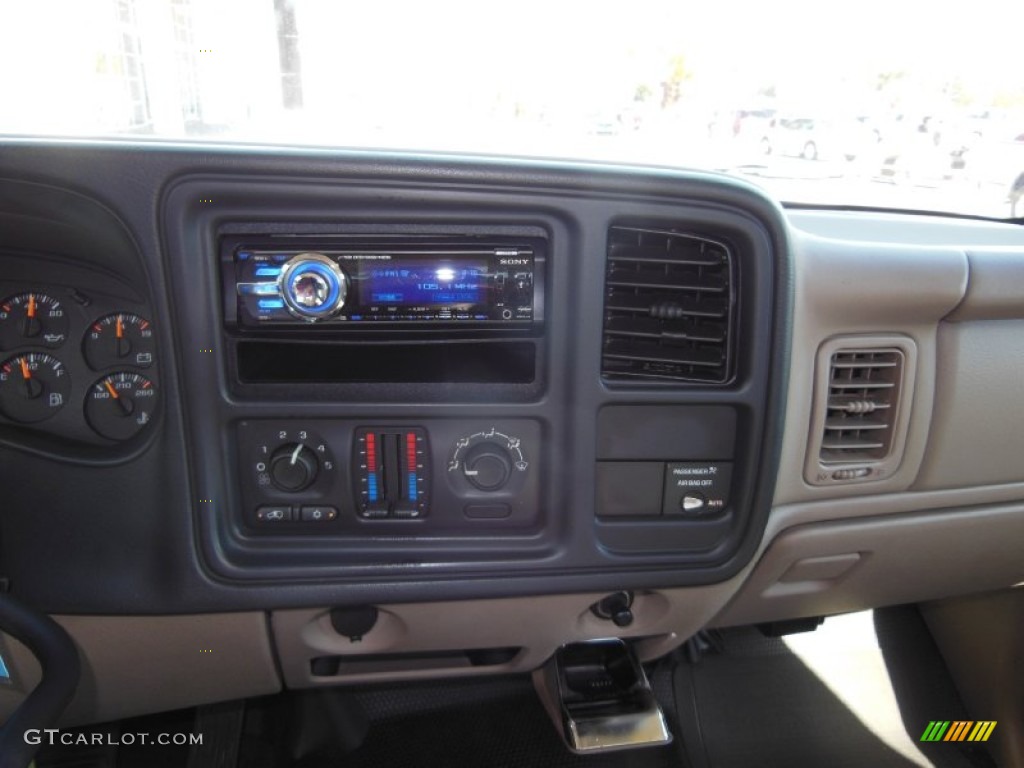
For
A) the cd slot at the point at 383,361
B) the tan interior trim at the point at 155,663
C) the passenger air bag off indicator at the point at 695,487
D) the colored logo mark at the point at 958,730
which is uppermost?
the cd slot at the point at 383,361

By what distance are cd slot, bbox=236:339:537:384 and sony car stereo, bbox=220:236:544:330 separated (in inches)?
1.4

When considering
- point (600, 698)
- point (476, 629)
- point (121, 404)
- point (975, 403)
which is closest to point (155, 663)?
point (121, 404)

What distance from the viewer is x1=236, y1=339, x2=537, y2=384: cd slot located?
1.21m

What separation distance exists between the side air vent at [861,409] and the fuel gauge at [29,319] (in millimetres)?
1350

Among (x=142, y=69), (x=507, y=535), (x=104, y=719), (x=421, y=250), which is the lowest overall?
(x=104, y=719)

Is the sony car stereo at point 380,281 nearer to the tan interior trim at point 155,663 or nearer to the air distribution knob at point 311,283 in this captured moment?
the air distribution knob at point 311,283

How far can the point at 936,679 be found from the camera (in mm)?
2229

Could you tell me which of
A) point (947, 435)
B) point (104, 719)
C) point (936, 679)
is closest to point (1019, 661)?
point (936, 679)

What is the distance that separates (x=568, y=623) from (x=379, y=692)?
0.78m

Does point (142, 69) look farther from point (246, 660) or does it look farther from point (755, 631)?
point (755, 631)

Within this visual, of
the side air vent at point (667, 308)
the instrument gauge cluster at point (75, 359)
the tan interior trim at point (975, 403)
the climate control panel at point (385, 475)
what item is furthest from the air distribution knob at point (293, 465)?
the tan interior trim at point (975, 403)

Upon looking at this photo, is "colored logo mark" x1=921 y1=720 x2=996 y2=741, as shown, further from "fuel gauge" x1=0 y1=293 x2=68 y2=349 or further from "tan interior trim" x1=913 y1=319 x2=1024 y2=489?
"fuel gauge" x1=0 y1=293 x2=68 y2=349

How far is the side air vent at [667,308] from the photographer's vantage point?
1262 millimetres

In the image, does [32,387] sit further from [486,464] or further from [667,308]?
[667,308]
